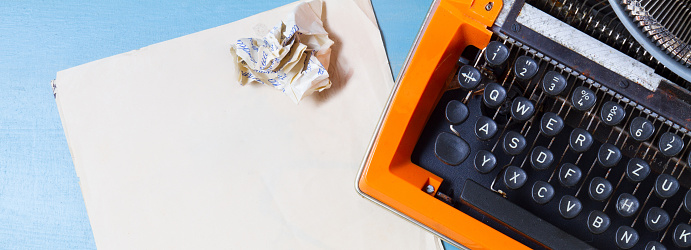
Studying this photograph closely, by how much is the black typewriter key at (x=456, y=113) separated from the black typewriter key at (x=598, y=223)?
28cm

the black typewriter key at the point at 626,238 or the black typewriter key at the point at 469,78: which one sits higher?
the black typewriter key at the point at 469,78

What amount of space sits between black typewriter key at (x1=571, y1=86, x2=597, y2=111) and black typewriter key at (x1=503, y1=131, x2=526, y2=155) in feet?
0.35

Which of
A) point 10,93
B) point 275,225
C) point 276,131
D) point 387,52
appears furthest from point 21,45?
point 387,52

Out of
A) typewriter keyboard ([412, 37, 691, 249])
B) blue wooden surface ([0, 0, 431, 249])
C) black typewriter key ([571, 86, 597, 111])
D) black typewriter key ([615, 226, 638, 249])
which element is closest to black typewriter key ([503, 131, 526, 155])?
typewriter keyboard ([412, 37, 691, 249])

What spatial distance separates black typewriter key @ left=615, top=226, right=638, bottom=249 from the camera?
0.97 m

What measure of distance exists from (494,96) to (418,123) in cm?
17

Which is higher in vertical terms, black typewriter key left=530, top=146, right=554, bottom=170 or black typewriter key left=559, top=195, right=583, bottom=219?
black typewriter key left=530, top=146, right=554, bottom=170

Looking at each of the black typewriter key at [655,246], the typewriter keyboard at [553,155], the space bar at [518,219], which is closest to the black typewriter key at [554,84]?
the typewriter keyboard at [553,155]

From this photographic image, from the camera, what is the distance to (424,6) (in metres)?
1.37

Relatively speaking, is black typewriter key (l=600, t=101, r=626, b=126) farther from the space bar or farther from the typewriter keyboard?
the space bar

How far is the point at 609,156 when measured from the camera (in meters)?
0.96

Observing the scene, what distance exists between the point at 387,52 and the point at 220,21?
16.9 inches

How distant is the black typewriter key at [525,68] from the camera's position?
961 millimetres

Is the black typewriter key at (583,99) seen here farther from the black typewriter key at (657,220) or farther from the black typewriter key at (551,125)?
the black typewriter key at (657,220)
